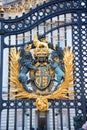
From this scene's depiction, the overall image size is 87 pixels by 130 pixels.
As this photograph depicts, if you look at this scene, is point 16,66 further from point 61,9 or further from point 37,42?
point 61,9

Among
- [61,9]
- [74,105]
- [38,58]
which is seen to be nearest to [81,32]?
[61,9]

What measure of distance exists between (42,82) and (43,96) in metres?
0.24

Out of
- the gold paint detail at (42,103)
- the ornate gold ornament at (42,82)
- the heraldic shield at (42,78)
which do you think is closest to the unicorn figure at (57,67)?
the ornate gold ornament at (42,82)

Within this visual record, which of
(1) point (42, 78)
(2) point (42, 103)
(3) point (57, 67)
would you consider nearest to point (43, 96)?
(2) point (42, 103)

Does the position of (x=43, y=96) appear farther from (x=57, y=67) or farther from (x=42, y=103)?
(x=57, y=67)

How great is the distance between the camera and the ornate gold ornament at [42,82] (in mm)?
6000

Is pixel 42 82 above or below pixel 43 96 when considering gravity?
above

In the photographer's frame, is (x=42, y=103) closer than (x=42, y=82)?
Yes

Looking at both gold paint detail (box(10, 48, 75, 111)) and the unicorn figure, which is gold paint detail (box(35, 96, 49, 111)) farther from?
the unicorn figure

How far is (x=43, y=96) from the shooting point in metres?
6.04

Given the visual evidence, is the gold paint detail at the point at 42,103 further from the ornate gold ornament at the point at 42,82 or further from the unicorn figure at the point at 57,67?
the unicorn figure at the point at 57,67

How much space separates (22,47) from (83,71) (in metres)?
1.17

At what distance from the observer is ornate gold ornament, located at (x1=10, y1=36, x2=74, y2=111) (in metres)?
6.00

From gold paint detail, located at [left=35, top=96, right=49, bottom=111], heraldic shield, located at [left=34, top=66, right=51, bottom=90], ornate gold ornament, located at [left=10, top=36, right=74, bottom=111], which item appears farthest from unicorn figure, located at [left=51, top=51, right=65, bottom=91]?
gold paint detail, located at [left=35, top=96, right=49, bottom=111]
